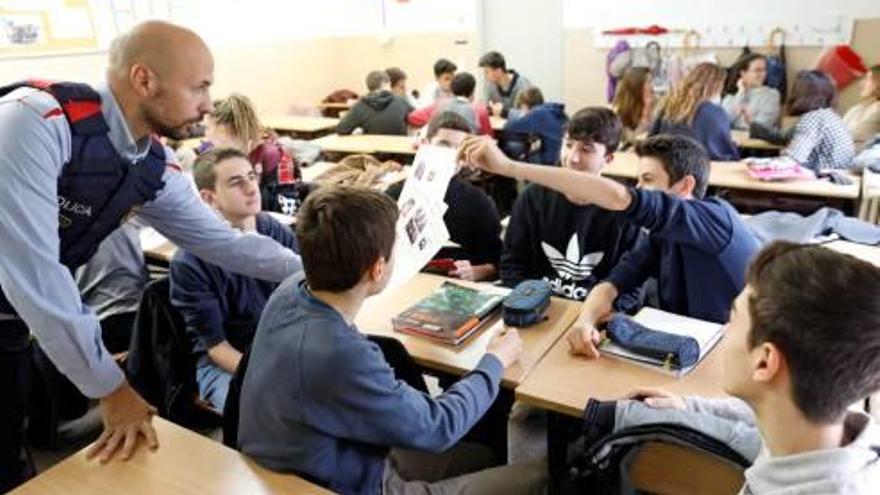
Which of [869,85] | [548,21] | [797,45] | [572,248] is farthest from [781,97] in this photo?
[572,248]

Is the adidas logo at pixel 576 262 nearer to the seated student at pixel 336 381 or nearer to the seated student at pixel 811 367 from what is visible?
the seated student at pixel 336 381

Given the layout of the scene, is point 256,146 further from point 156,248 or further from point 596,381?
point 596,381

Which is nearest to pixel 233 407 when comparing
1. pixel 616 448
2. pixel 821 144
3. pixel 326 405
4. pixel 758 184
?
pixel 326 405

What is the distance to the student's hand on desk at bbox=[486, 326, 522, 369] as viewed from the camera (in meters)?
1.62

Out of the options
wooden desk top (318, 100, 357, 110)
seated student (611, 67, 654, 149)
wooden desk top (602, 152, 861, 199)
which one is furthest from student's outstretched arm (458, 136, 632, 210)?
wooden desk top (318, 100, 357, 110)

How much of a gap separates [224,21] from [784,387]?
695 centimetres

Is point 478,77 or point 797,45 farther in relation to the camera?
point 478,77

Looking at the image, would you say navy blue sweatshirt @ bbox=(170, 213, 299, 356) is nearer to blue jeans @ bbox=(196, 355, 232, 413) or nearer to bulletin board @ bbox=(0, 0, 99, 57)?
blue jeans @ bbox=(196, 355, 232, 413)

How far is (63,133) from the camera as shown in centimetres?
142

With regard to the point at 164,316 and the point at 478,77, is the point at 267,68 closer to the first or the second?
the point at 478,77

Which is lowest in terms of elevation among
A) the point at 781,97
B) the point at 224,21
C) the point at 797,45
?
the point at 781,97

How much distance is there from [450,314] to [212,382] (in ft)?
2.74

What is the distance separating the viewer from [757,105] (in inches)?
237

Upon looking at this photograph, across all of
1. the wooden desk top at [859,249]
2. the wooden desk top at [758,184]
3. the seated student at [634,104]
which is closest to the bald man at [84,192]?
the wooden desk top at [859,249]
